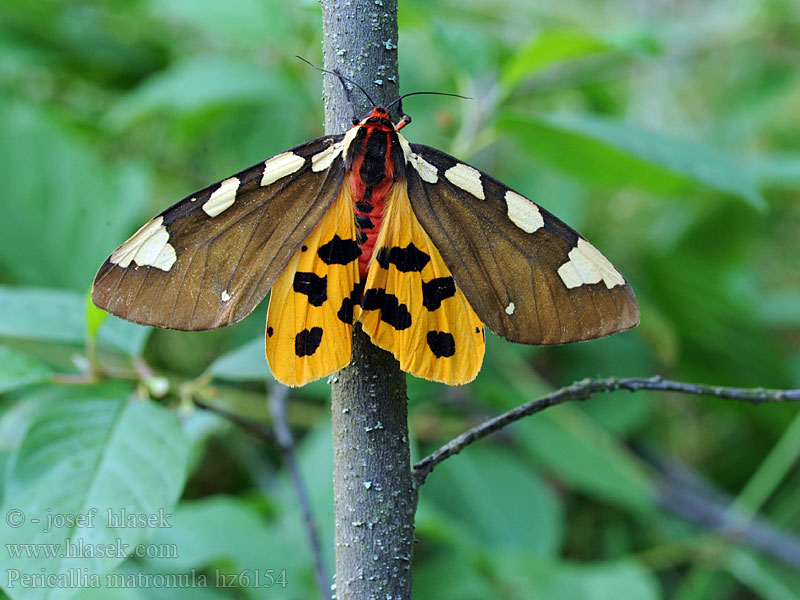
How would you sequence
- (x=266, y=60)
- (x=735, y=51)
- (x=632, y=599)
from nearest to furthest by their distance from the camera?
1. (x=632, y=599)
2. (x=266, y=60)
3. (x=735, y=51)

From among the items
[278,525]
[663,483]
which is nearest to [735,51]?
[663,483]

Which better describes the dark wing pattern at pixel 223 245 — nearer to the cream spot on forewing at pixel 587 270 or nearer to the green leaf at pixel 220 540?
the cream spot on forewing at pixel 587 270

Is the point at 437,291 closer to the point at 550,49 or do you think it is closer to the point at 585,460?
the point at 550,49

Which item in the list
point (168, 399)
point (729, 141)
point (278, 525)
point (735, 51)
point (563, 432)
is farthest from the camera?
point (735, 51)

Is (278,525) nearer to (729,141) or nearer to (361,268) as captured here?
(361,268)

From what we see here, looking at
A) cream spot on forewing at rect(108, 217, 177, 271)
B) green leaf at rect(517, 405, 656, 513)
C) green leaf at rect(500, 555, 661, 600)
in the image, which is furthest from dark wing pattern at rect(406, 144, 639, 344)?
green leaf at rect(517, 405, 656, 513)

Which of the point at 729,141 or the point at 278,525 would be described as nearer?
the point at 278,525
